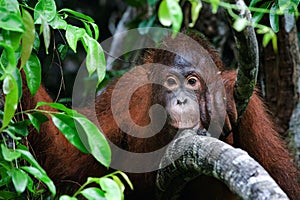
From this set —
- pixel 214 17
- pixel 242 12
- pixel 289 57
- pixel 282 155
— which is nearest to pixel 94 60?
pixel 242 12

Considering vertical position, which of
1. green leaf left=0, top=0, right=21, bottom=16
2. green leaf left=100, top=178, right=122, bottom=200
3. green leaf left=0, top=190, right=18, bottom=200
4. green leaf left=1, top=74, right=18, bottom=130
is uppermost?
Result: green leaf left=0, top=0, right=21, bottom=16

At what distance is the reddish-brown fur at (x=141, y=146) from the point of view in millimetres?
2994

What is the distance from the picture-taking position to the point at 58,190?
3.08m

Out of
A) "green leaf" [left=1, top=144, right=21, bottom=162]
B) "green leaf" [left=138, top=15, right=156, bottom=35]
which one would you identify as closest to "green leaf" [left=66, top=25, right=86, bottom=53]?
"green leaf" [left=1, top=144, right=21, bottom=162]

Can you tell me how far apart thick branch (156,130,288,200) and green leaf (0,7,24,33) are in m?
0.74

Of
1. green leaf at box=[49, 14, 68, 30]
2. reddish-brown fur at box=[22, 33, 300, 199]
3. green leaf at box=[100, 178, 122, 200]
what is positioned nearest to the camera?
green leaf at box=[100, 178, 122, 200]

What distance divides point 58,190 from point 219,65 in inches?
40.7

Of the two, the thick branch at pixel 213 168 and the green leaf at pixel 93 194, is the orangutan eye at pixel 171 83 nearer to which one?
the thick branch at pixel 213 168

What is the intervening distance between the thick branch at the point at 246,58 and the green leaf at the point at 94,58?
1.63 feet

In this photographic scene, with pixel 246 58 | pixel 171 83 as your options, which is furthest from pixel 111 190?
pixel 171 83

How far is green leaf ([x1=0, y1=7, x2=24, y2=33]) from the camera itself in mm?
1780

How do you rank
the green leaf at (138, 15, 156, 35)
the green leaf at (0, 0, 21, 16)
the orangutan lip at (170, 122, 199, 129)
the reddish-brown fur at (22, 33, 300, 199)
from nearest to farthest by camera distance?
the green leaf at (0, 0, 21, 16) < the orangutan lip at (170, 122, 199, 129) < the reddish-brown fur at (22, 33, 300, 199) < the green leaf at (138, 15, 156, 35)

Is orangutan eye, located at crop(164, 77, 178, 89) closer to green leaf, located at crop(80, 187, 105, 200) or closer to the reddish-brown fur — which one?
the reddish-brown fur

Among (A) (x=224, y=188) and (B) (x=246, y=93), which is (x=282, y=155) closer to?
(A) (x=224, y=188)
